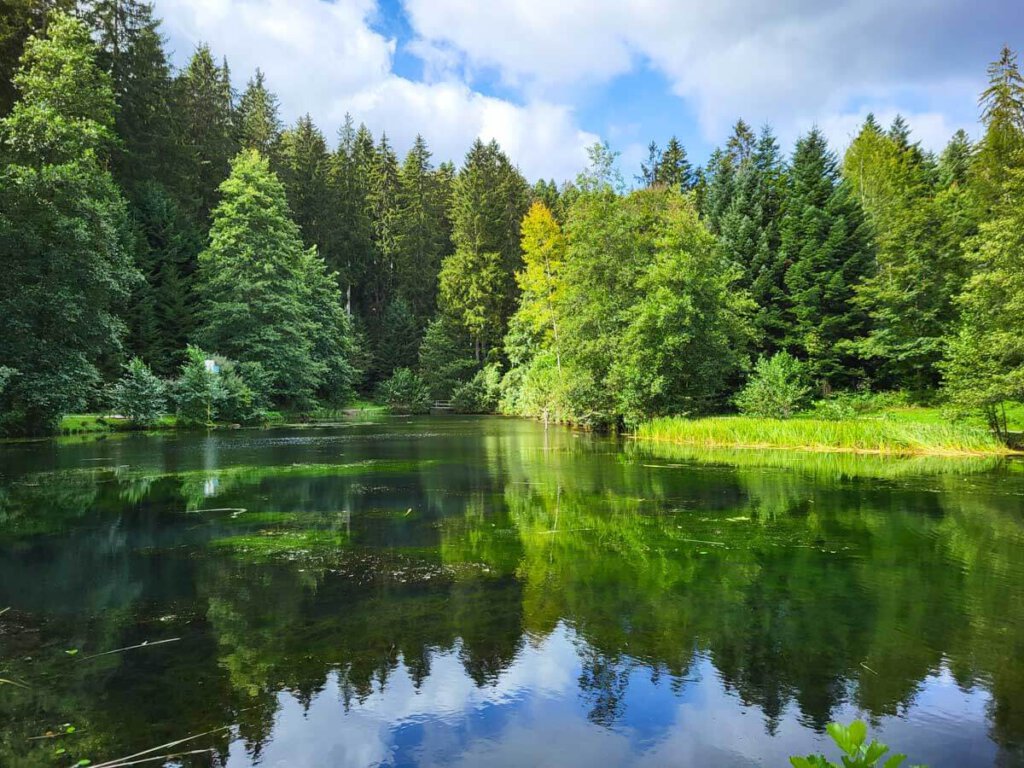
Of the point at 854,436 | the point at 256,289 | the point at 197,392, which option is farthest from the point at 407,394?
the point at 854,436

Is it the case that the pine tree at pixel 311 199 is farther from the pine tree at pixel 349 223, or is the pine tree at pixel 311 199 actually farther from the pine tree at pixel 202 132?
the pine tree at pixel 202 132

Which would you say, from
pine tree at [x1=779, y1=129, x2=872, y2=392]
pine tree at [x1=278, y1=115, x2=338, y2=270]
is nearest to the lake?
pine tree at [x1=779, y1=129, x2=872, y2=392]

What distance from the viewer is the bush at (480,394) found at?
52094 mm

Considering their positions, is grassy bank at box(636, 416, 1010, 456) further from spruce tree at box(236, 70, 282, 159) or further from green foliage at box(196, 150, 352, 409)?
spruce tree at box(236, 70, 282, 159)

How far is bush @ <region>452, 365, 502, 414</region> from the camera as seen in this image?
171ft

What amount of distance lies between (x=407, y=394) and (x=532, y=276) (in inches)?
609

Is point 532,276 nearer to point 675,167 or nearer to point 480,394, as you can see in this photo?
point 480,394

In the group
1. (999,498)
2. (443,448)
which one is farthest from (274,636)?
(443,448)

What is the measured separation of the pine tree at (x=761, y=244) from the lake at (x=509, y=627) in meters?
22.6

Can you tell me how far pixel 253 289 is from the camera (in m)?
38.2

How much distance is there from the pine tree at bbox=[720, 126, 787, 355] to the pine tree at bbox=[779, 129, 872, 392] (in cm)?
72

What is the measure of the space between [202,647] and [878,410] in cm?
3177

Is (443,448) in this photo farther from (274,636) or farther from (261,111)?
(261,111)

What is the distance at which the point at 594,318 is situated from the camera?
30297 mm
